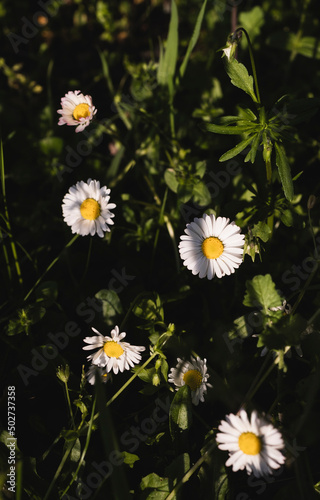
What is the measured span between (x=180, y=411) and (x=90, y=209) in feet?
2.83

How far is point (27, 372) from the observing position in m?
1.93

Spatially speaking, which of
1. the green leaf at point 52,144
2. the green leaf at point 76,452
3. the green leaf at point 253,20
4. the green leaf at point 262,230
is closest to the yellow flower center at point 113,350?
the green leaf at point 76,452

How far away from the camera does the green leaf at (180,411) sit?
1639 mm

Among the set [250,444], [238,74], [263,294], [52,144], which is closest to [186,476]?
[250,444]

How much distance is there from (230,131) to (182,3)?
5.67 feet

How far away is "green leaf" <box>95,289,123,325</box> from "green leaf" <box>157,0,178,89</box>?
1.08 meters

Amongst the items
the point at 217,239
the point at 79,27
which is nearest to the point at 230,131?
the point at 217,239

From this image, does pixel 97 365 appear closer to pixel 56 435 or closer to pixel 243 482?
pixel 56 435

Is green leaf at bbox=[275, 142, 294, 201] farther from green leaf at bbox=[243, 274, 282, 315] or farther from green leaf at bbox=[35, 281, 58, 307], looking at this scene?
green leaf at bbox=[35, 281, 58, 307]

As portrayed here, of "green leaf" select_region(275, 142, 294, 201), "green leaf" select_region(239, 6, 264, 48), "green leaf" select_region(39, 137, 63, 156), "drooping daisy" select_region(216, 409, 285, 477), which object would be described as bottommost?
"drooping daisy" select_region(216, 409, 285, 477)

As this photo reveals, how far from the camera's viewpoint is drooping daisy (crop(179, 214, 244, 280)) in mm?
1757

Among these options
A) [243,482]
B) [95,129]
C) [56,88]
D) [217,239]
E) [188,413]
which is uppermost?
[56,88]

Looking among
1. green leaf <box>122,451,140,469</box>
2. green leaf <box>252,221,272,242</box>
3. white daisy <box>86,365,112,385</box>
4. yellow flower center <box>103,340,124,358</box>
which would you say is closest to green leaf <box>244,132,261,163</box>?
green leaf <box>252,221,272,242</box>

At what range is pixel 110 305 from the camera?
1.94 meters
